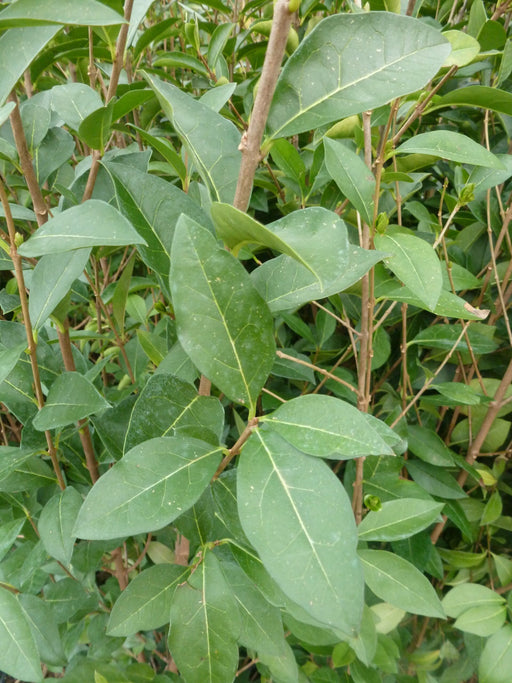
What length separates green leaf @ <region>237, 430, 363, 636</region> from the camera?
29 cm

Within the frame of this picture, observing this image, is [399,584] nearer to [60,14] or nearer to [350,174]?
[350,174]

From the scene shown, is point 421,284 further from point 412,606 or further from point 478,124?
point 478,124

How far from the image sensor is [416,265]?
0.45 m

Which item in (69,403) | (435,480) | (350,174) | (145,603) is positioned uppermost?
Answer: (350,174)

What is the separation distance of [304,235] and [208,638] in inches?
15.1

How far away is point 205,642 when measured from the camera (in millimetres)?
461

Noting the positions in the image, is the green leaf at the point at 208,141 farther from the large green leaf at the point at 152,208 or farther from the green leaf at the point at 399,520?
the green leaf at the point at 399,520

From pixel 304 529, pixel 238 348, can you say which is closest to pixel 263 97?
pixel 238 348

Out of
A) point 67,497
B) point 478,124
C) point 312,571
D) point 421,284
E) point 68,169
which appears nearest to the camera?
point 312,571

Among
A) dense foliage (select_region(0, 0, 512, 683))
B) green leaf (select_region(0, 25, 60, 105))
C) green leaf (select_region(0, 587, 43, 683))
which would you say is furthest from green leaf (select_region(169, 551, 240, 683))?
green leaf (select_region(0, 25, 60, 105))

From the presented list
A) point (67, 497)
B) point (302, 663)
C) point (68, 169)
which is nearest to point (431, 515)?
point (67, 497)

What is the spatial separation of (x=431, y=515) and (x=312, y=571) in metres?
0.35

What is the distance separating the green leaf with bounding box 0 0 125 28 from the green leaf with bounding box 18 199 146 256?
0.11m

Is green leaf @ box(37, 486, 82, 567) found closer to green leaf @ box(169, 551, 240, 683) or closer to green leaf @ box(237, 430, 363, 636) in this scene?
green leaf @ box(169, 551, 240, 683)
